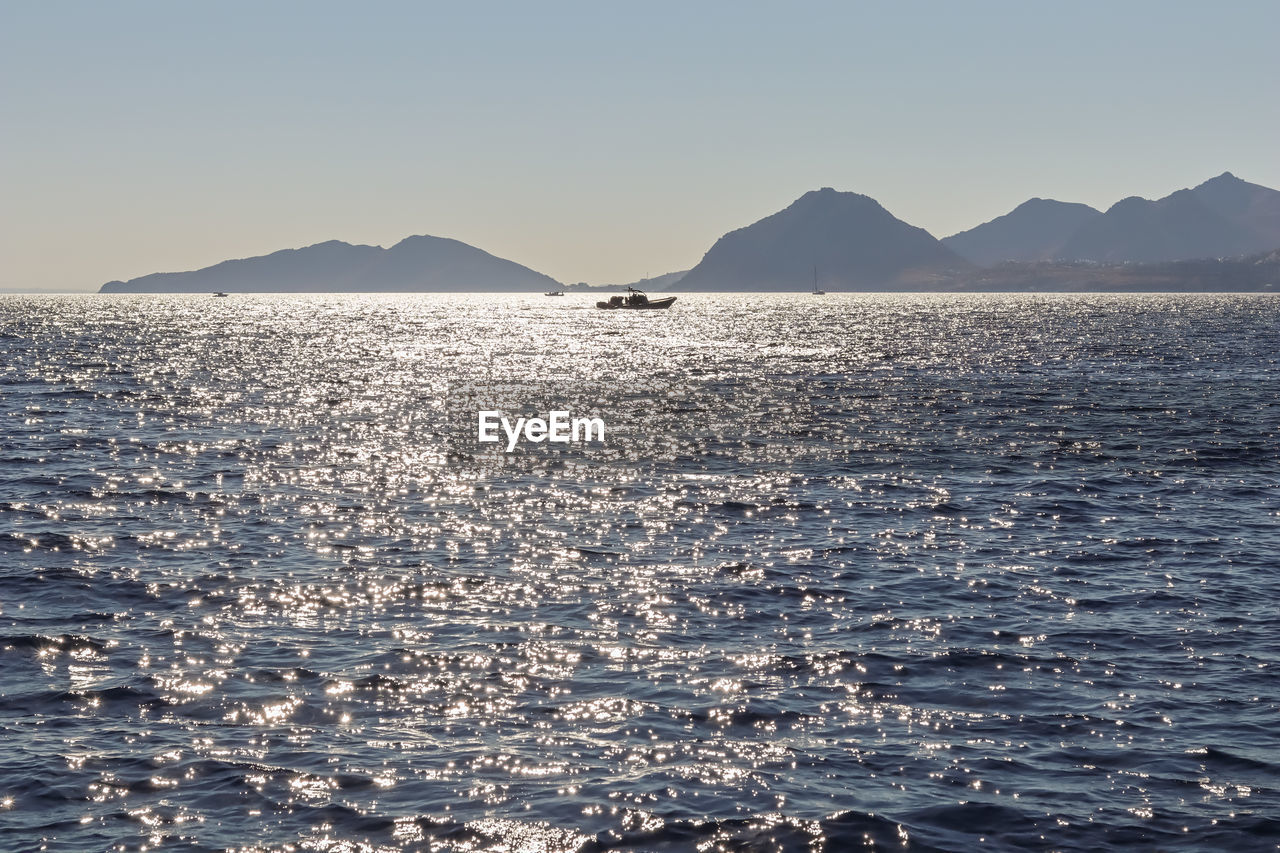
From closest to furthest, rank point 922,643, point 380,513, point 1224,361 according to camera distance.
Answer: point 922,643 → point 380,513 → point 1224,361

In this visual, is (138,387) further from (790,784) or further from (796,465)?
(790,784)

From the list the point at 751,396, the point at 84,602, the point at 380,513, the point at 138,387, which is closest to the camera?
the point at 84,602

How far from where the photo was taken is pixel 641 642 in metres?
26.0

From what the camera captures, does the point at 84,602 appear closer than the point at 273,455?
Yes

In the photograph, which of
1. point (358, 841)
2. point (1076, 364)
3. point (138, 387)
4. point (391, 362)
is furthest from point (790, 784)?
point (391, 362)

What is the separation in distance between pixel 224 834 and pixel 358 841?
6.88 ft

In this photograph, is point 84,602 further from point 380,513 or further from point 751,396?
point 751,396

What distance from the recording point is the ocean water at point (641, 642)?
57.9ft

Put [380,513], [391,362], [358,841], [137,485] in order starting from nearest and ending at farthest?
[358,841], [380,513], [137,485], [391,362]

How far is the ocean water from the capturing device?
695 inches

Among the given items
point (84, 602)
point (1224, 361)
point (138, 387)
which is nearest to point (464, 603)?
point (84, 602)

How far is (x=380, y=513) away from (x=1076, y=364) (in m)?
93.9

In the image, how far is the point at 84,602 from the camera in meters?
29.2

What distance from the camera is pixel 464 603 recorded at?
29312mm
